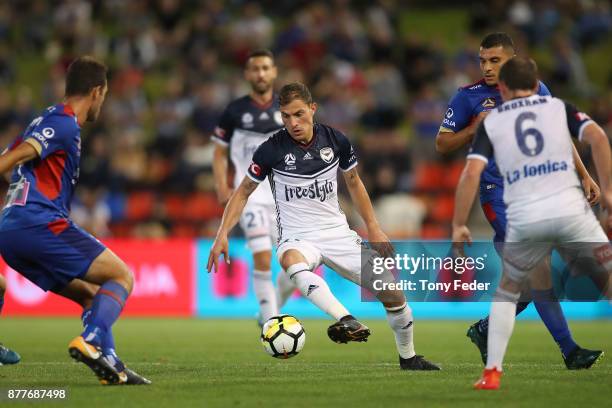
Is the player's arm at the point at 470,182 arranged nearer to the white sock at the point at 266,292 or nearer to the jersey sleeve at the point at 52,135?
the jersey sleeve at the point at 52,135

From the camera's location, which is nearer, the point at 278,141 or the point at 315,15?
the point at 278,141

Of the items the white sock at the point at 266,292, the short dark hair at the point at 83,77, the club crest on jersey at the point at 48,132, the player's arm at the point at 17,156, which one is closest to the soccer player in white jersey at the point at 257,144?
the white sock at the point at 266,292

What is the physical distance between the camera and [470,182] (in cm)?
676

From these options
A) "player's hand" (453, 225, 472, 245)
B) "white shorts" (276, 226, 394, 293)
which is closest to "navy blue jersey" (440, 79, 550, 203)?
"white shorts" (276, 226, 394, 293)

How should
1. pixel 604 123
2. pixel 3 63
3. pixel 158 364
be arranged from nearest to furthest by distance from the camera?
pixel 158 364, pixel 604 123, pixel 3 63

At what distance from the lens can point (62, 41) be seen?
24.1m

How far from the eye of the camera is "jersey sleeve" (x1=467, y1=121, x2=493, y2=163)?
22.4ft

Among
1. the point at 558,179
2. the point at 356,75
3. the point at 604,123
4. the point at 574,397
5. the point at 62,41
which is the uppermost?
the point at 62,41

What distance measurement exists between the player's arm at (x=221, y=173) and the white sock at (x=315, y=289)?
3.35 m

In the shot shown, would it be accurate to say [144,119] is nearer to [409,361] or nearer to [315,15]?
[315,15]

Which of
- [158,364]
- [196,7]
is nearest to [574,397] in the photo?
[158,364]

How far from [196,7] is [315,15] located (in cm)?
366

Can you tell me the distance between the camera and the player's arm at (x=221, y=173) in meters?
11.4

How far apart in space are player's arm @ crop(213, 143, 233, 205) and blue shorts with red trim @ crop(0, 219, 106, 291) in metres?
4.13
